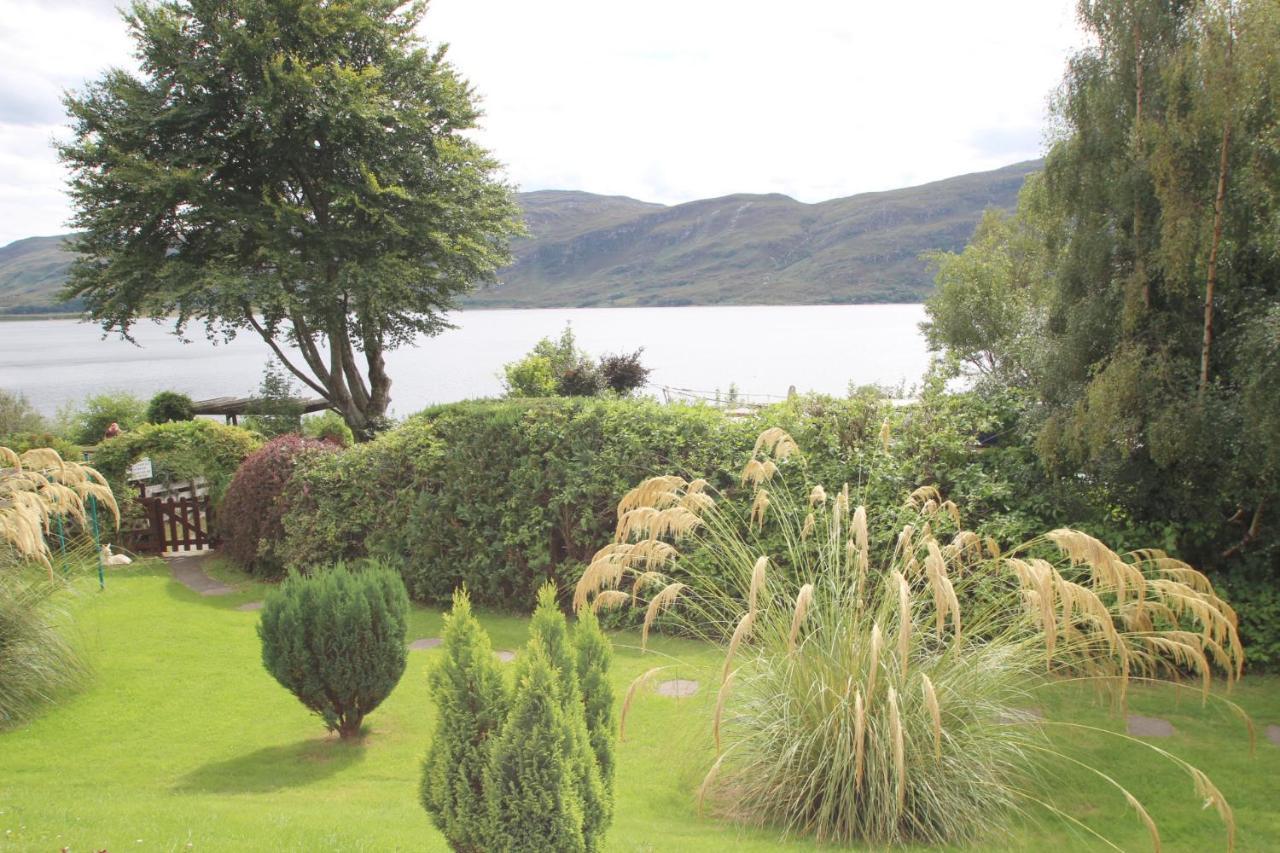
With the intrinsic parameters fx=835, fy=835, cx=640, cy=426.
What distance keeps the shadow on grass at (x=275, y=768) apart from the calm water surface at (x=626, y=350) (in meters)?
15.2

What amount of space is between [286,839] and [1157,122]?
23.4ft

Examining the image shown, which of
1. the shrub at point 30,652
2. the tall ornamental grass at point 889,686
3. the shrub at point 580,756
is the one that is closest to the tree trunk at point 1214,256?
the tall ornamental grass at point 889,686

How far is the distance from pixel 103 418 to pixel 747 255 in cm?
15451

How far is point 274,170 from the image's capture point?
66.1 feet

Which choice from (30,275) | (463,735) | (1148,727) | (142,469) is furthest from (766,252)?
(463,735)

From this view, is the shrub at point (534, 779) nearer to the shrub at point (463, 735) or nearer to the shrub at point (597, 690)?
the shrub at point (463, 735)

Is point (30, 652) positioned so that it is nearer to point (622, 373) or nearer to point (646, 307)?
point (622, 373)

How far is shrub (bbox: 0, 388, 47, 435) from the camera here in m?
23.7

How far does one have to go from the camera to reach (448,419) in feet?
32.5

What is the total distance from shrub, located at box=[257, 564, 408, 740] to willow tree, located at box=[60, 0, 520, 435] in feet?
45.4

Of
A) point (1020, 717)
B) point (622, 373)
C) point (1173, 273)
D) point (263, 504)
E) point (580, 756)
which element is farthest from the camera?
point (622, 373)

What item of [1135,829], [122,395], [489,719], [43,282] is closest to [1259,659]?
[1135,829]

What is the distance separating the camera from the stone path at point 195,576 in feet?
35.5

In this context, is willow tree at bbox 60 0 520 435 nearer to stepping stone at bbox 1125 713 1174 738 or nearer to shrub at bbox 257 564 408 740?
shrub at bbox 257 564 408 740
